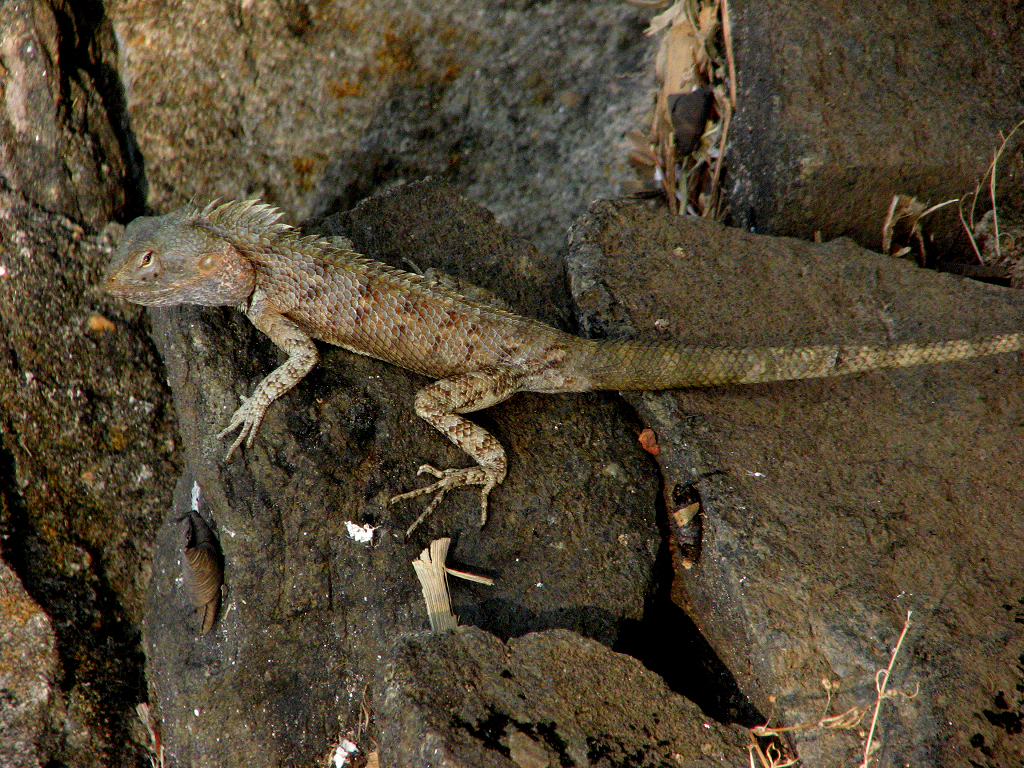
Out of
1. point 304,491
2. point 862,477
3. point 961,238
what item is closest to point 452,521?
point 304,491

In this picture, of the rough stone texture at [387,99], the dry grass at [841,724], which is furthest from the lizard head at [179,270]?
the dry grass at [841,724]

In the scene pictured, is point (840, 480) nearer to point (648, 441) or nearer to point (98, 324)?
point (648, 441)

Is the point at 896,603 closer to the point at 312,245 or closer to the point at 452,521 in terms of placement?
the point at 452,521

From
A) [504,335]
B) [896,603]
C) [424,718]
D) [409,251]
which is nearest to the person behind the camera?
[424,718]

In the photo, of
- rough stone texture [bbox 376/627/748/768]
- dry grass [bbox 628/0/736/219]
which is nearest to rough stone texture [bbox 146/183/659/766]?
rough stone texture [bbox 376/627/748/768]

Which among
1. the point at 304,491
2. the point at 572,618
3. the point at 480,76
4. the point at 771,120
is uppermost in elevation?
the point at 480,76

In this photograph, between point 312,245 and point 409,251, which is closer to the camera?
point 312,245

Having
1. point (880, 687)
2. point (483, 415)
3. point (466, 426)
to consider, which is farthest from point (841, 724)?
point (483, 415)

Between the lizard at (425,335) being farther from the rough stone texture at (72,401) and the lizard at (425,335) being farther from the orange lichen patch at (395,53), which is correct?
the orange lichen patch at (395,53)
